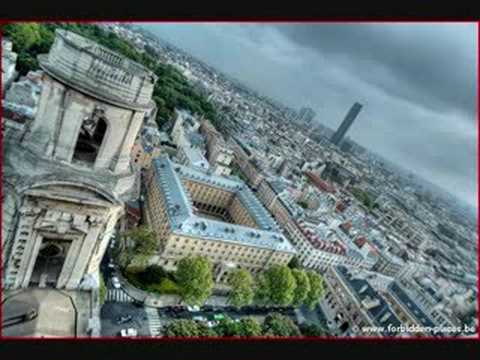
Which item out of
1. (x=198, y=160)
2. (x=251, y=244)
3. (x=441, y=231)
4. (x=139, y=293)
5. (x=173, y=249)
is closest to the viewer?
(x=139, y=293)

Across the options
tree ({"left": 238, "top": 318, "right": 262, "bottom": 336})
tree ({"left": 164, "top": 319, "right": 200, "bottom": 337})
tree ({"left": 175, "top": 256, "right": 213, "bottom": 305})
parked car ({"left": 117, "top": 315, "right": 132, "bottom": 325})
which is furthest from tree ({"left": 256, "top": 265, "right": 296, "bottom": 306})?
parked car ({"left": 117, "top": 315, "right": 132, "bottom": 325})

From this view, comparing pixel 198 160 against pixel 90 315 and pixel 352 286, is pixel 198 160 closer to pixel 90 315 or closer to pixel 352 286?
pixel 352 286

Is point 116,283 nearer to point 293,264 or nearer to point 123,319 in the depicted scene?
point 123,319

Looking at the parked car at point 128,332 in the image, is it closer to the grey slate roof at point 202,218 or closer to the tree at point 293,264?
the grey slate roof at point 202,218

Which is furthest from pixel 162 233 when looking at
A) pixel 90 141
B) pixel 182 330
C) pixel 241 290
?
pixel 90 141

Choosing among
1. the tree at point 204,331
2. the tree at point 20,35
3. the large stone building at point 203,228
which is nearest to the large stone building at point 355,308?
the large stone building at point 203,228

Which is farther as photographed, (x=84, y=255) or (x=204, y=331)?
(x=204, y=331)
